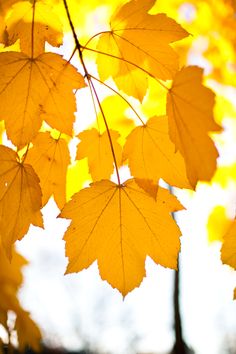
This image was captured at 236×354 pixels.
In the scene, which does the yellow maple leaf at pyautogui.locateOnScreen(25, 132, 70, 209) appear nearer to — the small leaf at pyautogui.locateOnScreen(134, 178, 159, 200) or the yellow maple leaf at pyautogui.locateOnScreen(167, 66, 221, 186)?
the small leaf at pyautogui.locateOnScreen(134, 178, 159, 200)

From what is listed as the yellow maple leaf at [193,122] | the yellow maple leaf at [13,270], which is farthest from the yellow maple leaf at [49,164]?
the yellow maple leaf at [13,270]

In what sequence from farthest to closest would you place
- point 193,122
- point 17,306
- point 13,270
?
point 13,270
point 17,306
point 193,122

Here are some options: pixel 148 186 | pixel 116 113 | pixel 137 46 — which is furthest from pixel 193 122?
pixel 116 113

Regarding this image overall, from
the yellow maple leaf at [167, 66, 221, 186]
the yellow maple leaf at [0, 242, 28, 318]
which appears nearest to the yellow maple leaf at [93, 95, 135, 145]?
the yellow maple leaf at [167, 66, 221, 186]

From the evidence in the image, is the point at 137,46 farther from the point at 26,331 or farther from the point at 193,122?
the point at 26,331

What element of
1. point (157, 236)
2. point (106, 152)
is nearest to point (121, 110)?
point (106, 152)

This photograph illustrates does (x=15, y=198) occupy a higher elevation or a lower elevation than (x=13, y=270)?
higher
